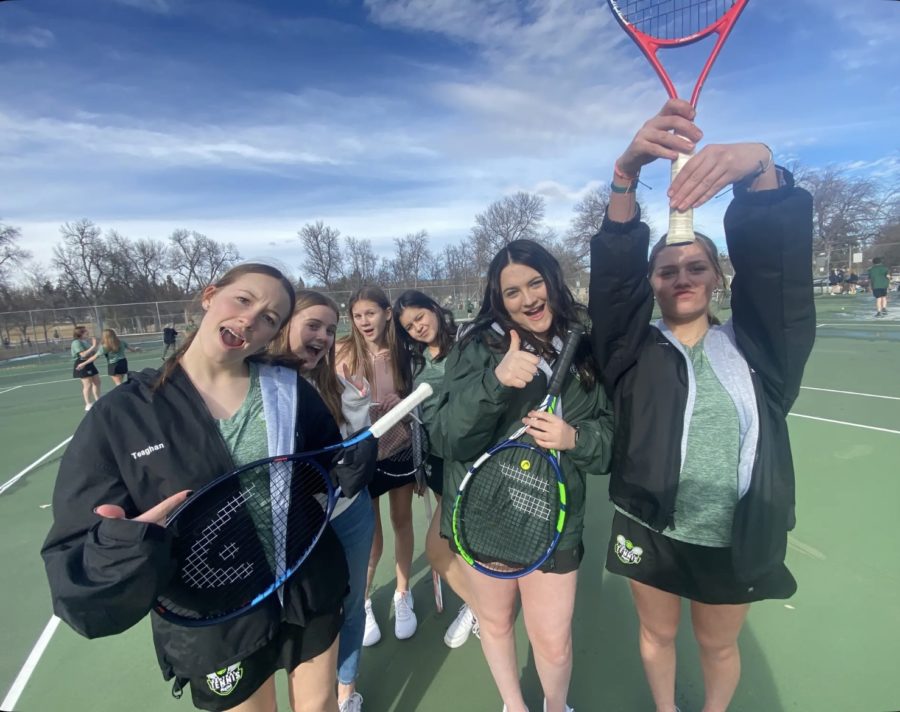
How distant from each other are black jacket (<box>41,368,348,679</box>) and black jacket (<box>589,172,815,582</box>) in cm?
128

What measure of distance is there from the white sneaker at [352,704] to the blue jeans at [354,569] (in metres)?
0.09

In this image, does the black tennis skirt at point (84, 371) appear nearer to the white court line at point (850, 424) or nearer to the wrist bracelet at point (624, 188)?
the wrist bracelet at point (624, 188)

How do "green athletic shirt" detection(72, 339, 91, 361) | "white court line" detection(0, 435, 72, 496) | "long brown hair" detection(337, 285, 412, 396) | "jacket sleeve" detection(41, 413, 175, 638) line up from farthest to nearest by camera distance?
"green athletic shirt" detection(72, 339, 91, 361) → "white court line" detection(0, 435, 72, 496) → "long brown hair" detection(337, 285, 412, 396) → "jacket sleeve" detection(41, 413, 175, 638)

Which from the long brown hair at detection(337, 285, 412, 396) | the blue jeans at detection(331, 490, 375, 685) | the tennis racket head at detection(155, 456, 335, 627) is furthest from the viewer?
the long brown hair at detection(337, 285, 412, 396)

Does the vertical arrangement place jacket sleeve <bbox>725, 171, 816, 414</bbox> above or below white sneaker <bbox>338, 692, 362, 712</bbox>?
above

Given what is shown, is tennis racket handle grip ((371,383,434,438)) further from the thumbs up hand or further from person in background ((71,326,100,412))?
person in background ((71,326,100,412))

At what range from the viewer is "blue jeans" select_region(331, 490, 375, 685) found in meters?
2.17

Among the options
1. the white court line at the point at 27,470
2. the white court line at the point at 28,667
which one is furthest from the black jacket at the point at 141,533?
the white court line at the point at 27,470

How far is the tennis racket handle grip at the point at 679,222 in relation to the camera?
4.86 feet

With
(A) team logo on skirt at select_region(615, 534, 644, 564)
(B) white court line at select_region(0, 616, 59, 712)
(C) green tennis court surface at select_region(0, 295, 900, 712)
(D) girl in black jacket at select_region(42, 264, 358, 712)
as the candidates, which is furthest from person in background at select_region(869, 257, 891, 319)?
(B) white court line at select_region(0, 616, 59, 712)

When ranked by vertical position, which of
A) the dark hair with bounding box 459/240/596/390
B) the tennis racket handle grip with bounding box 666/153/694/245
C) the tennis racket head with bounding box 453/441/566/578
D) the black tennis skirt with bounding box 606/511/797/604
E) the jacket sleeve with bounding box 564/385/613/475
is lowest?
the black tennis skirt with bounding box 606/511/797/604

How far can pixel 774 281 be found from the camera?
Answer: 5.41ft

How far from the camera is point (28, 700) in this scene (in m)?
2.60

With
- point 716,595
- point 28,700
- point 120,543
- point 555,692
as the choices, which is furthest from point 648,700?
point 28,700
